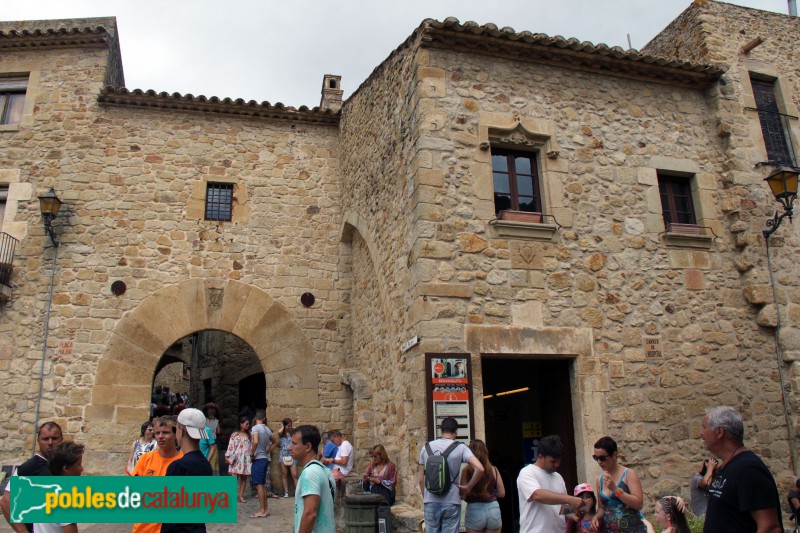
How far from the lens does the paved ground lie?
281 inches

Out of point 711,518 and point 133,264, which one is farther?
point 133,264

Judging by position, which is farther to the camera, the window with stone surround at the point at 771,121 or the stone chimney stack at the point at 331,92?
the stone chimney stack at the point at 331,92

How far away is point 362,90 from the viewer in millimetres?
9914

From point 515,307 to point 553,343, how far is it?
61 cm

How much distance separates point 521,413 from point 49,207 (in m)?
7.76

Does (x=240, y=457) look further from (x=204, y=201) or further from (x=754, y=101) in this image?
(x=754, y=101)

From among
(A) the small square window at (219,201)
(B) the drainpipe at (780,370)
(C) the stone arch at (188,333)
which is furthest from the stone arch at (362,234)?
(B) the drainpipe at (780,370)

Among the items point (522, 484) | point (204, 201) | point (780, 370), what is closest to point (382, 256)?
point (204, 201)

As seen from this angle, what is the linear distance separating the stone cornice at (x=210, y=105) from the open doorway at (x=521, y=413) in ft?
17.2

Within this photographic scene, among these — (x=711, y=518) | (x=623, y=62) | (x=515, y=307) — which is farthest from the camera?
(x=623, y=62)

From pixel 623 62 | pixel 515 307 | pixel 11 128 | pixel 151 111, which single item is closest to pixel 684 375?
pixel 515 307

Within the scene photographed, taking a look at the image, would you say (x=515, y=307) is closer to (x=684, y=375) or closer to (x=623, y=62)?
(x=684, y=375)

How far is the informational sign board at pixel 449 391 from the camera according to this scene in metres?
6.49

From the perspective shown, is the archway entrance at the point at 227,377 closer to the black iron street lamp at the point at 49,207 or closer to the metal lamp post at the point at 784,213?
the black iron street lamp at the point at 49,207
